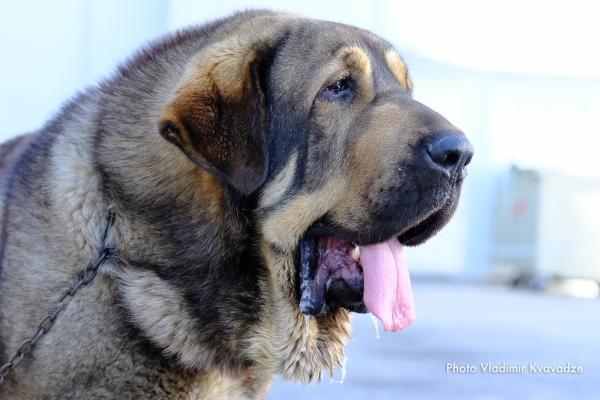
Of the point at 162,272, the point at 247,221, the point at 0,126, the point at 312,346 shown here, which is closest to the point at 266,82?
the point at 247,221

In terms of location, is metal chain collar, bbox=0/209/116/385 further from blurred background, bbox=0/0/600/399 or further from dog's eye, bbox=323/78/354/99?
blurred background, bbox=0/0/600/399

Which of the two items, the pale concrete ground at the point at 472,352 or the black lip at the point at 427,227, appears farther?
the pale concrete ground at the point at 472,352

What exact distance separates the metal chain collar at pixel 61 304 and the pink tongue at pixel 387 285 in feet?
3.07

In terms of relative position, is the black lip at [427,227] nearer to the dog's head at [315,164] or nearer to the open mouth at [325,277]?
the dog's head at [315,164]

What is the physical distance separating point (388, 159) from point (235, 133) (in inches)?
21.4

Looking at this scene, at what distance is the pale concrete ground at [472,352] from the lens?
469 centimetres

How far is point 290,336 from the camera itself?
2.68 m

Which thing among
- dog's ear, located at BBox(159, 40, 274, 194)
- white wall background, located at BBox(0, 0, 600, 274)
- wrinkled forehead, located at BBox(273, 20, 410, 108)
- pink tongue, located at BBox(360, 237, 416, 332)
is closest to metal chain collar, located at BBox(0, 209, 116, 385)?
dog's ear, located at BBox(159, 40, 274, 194)

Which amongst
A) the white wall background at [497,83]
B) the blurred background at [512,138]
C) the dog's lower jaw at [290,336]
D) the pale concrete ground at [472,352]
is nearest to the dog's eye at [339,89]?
the dog's lower jaw at [290,336]

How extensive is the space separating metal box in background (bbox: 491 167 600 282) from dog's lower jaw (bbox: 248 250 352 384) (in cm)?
777

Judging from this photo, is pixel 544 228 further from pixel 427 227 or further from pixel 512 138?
pixel 427 227

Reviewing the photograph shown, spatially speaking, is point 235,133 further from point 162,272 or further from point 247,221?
point 162,272

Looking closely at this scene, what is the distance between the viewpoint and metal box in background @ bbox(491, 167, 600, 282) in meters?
10.1

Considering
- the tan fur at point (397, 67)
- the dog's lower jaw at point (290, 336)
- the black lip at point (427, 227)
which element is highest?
the tan fur at point (397, 67)
